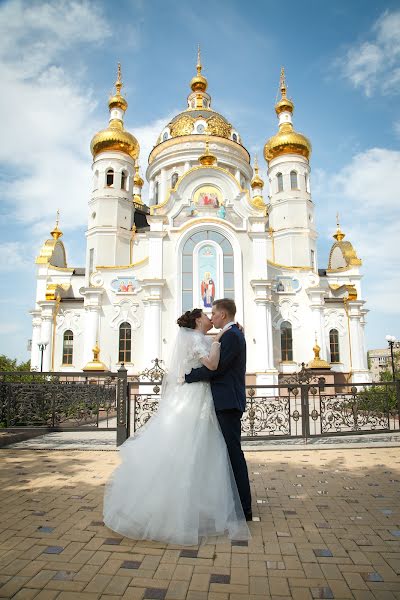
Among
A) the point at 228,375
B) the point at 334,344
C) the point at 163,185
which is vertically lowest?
the point at 228,375

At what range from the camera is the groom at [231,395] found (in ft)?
13.0

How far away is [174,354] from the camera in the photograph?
4.18 m

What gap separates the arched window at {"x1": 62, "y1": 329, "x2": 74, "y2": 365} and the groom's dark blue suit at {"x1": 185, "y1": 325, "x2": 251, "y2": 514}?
22067 mm

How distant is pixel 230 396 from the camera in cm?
396

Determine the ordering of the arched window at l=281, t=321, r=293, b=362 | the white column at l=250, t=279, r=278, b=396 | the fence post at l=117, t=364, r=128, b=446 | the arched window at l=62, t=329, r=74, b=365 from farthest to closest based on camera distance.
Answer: the arched window at l=62, t=329, r=74, b=365
the arched window at l=281, t=321, r=293, b=362
the white column at l=250, t=279, r=278, b=396
the fence post at l=117, t=364, r=128, b=446

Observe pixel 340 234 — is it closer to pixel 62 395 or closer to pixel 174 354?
pixel 62 395

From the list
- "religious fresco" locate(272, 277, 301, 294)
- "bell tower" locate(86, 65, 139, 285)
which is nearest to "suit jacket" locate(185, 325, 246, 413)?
"religious fresco" locate(272, 277, 301, 294)

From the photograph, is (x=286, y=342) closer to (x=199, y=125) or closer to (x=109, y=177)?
(x=109, y=177)

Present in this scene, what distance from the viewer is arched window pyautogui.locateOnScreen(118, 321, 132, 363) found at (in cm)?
2302

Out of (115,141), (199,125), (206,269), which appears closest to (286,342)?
(206,269)

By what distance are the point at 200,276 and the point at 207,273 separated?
Result: 409 mm

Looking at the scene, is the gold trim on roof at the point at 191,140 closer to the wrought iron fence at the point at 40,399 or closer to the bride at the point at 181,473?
the wrought iron fence at the point at 40,399

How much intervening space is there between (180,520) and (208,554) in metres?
0.33

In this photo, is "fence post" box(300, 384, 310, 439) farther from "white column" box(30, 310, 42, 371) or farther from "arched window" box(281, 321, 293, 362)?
"white column" box(30, 310, 42, 371)
